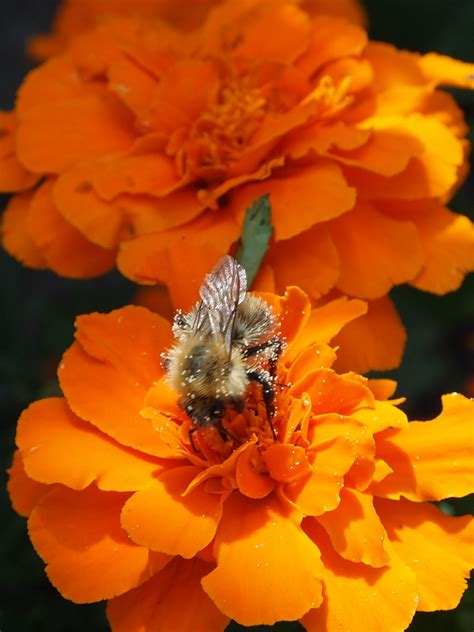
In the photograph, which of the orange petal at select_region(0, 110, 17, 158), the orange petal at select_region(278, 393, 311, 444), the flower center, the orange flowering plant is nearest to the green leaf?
the orange flowering plant

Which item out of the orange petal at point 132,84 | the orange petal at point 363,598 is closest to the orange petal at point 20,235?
the orange petal at point 132,84

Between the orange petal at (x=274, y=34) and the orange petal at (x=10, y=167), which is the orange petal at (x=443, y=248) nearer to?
the orange petal at (x=274, y=34)

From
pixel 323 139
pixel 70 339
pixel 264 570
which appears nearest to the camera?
pixel 264 570

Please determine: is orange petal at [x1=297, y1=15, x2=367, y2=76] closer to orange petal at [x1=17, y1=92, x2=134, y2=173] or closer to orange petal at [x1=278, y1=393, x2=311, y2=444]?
orange petal at [x1=17, y1=92, x2=134, y2=173]

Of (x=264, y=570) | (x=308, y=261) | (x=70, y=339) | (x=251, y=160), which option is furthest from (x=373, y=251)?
(x=70, y=339)

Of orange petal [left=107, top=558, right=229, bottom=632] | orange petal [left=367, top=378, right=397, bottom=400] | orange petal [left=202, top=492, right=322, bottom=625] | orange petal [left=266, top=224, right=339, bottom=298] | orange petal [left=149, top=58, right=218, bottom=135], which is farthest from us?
orange petal [left=149, top=58, right=218, bottom=135]

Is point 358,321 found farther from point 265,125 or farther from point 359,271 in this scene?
point 265,125

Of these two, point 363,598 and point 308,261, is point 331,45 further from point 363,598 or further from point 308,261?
point 363,598
